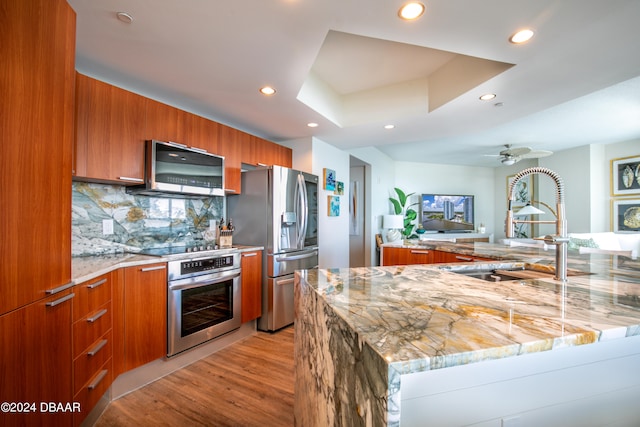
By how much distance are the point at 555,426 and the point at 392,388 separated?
574 millimetres

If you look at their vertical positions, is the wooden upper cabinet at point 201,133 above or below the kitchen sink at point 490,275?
above

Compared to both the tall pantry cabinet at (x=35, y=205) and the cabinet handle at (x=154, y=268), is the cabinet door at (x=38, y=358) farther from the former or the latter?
the cabinet handle at (x=154, y=268)

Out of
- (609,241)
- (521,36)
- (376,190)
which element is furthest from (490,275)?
(609,241)

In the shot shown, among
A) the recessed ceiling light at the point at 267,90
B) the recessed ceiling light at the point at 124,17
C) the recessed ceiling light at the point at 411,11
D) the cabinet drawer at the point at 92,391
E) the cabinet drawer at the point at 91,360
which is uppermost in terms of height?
the recessed ceiling light at the point at 124,17

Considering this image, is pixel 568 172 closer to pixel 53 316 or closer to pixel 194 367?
pixel 194 367

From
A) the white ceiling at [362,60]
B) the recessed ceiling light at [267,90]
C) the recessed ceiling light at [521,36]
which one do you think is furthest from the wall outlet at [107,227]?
the recessed ceiling light at [521,36]

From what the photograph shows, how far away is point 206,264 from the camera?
7.43ft

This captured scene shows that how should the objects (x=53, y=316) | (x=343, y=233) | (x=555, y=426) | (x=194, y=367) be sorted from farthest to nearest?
1. (x=343, y=233)
2. (x=194, y=367)
3. (x=53, y=316)
4. (x=555, y=426)

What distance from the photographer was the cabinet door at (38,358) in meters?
0.99

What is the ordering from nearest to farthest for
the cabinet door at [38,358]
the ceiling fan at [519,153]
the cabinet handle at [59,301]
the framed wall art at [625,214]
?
the cabinet door at [38,358], the cabinet handle at [59,301], the ceiling fan at [519,153], the framed wall art at [625,214]

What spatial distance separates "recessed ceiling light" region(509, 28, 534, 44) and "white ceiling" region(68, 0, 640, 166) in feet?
0.18

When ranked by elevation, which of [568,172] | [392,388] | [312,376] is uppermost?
[568,172]

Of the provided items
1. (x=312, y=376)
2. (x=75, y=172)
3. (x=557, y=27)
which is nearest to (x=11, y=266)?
(x=75, y=172)

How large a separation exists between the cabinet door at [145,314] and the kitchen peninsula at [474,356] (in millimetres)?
1429
